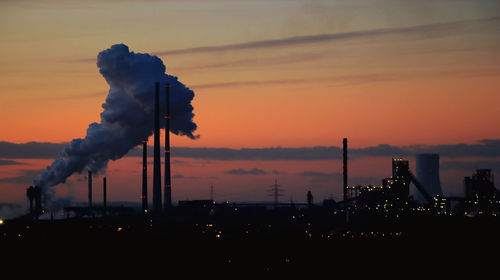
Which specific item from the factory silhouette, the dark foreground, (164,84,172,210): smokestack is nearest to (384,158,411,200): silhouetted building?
the factory silhouette

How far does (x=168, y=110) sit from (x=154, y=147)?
27.0 ft

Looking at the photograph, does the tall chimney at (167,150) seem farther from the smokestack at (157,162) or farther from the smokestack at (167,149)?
the smokestack at (157,162)

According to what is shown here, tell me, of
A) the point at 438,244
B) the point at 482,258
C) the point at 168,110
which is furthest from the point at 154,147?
the point at 482,258

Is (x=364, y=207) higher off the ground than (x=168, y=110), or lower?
lower

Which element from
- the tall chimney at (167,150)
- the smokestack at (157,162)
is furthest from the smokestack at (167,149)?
the smokestack at (157,162)

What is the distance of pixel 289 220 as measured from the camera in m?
178

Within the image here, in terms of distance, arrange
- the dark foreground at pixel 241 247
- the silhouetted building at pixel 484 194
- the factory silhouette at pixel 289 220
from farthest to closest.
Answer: the silhouetted building at pixel 484 194 < the factory silhouette at pixel 289 220 < the dark foreground at pixel 241 247

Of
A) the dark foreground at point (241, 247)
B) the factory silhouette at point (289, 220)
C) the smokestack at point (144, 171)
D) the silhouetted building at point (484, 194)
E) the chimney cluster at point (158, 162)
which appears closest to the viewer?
the dark foreground at point (241, 247)

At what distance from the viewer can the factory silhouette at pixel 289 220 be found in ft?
358

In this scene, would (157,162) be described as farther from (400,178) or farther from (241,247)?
(241,247)

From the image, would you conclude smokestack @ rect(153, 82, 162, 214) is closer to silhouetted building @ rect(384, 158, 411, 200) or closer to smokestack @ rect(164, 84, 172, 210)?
smokestack @ rect(164, 84, 172, 210)

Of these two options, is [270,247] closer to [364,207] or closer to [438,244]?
[438,244]

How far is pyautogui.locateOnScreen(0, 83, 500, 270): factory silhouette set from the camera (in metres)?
109

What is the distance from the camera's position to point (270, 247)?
91750 millimetres
